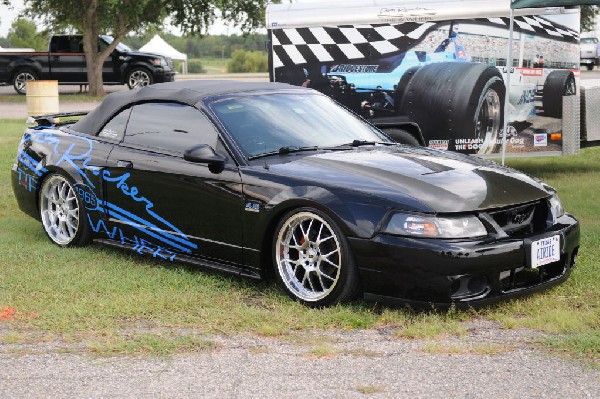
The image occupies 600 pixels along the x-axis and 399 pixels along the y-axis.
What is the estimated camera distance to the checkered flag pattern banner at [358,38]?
35.3 feet

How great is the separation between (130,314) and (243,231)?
2.89ft

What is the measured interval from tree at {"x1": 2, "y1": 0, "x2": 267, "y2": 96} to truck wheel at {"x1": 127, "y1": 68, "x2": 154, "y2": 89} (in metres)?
0.97

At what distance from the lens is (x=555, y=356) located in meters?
4.40

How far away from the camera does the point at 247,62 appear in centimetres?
6919

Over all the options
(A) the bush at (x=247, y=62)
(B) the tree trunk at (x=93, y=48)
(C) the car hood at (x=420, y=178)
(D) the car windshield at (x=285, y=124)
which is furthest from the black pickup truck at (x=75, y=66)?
(A) the bush at (x=247, y=62)

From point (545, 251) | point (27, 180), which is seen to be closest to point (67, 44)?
point (27, 180)

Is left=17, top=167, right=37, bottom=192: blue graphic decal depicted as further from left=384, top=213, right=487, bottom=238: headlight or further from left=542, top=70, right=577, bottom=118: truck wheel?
left=542, top=70, right=577, bottom=118: truck wheel

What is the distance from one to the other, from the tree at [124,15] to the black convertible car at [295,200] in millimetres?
22911

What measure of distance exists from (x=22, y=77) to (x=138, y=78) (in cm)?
386

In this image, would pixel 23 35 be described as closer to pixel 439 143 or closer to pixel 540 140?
pixel 439 143

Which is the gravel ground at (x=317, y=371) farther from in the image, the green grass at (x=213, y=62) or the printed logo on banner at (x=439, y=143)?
the green grass at (x=213, y=62)

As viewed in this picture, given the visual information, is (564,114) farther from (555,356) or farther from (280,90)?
(555,356)

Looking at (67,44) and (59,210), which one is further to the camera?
(67,44)

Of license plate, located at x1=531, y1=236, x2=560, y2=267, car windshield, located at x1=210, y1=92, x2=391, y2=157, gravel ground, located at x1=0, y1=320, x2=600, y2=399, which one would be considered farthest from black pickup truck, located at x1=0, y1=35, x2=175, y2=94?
gravel ground, located at x1=0, y1=320, x2=600, y2=399
